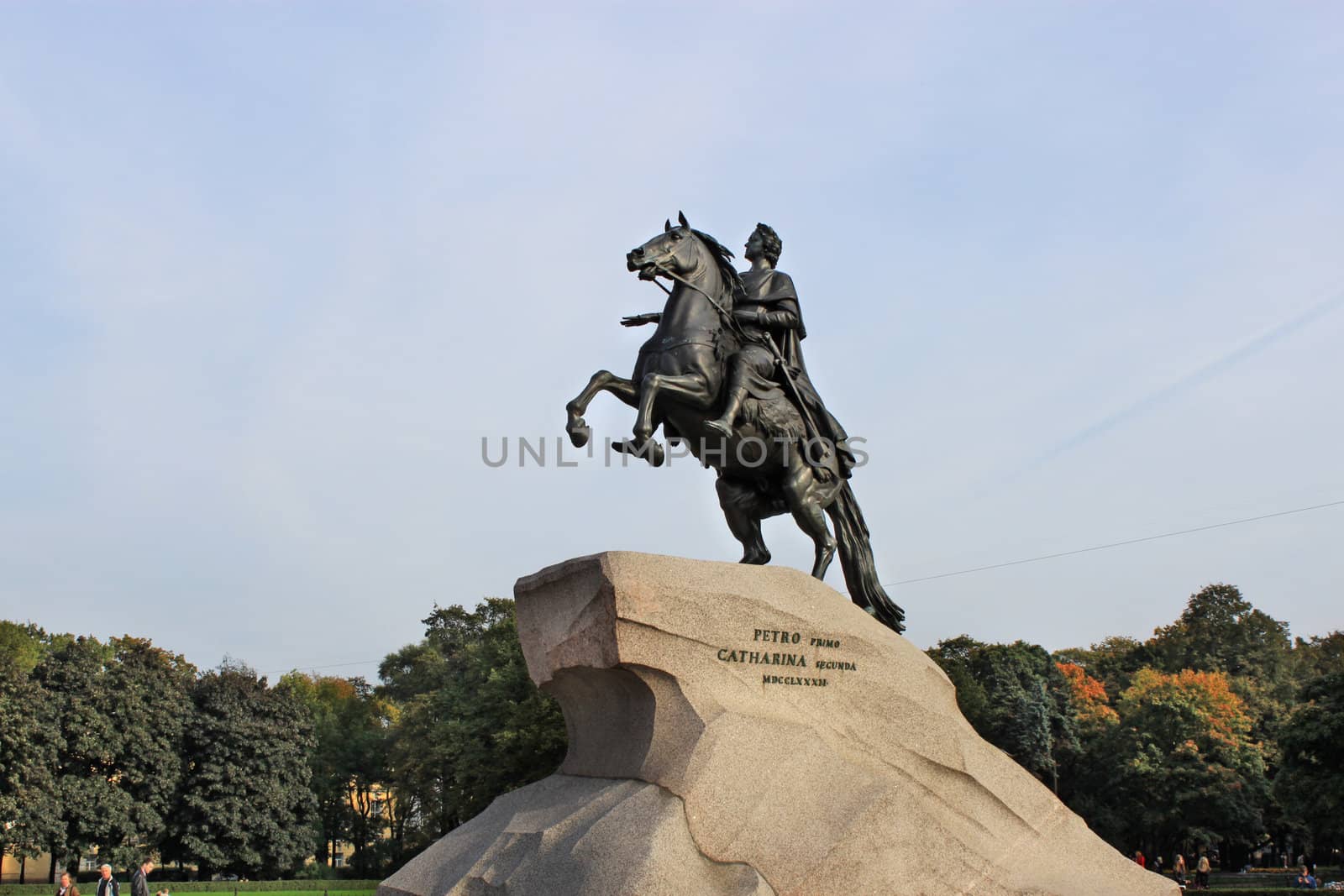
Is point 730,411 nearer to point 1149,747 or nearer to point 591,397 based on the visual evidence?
point 591,397

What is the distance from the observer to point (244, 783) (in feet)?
148

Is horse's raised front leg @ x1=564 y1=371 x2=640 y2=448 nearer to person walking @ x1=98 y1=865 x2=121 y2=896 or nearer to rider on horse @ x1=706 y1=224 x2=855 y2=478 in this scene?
rider on horse @ x1=706 y1=224 x2=855 y2=478

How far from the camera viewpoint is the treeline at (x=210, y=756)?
3659 cm

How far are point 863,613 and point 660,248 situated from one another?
149 inches

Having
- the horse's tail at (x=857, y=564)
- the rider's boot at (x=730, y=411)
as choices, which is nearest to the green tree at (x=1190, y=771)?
the horse's tail at (x=857, y=564)

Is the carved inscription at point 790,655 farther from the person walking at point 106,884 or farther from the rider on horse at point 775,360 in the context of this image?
the person walking at point 106,884

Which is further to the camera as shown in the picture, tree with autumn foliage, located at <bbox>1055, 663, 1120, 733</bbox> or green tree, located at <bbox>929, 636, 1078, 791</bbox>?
tree with autumn foliage, located at <bbox>1055, 663, 1120, 733</bbox>

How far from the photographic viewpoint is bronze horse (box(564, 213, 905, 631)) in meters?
10.7

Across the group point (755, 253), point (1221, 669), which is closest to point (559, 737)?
point (755, 253)

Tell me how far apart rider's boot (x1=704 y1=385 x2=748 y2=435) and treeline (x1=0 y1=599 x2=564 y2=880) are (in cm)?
2389

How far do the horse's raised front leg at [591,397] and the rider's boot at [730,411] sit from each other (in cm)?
74

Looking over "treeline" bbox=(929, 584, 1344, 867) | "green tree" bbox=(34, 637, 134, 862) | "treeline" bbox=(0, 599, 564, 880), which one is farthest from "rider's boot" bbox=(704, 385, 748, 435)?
"green tree" bbox=(34, 637, 134, 862)

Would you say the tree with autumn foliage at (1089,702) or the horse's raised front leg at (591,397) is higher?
the tree with autumn foliage at (1089,702)

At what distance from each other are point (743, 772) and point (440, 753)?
108 feet
